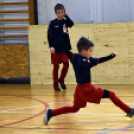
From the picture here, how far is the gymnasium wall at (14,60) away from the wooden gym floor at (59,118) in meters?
2.02

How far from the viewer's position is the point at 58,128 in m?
2.97

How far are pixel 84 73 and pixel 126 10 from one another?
13.3 feet

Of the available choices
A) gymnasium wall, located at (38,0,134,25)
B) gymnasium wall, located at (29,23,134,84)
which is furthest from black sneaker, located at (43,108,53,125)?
gymnasium wall, located at (38,0,134,25)

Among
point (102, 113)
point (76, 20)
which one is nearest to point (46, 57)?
point (76, 20)

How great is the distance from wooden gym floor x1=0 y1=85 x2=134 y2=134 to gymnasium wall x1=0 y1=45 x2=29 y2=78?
2023 millimetres

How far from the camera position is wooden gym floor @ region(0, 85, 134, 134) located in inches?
114

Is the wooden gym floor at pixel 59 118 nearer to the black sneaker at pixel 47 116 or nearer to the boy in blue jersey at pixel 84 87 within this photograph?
the black sneaker at pixel 47 116

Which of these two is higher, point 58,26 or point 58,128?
point 58,26

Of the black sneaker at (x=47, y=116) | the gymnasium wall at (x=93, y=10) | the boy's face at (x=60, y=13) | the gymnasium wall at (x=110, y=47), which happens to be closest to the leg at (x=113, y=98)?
the black sneaker at (x=47, y=116)

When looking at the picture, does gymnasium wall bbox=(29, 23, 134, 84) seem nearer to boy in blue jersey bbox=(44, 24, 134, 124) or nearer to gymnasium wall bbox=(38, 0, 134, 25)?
gymnasium wall bbox=(38, 0, 134, 25)

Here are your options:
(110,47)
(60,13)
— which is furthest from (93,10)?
(60,13)

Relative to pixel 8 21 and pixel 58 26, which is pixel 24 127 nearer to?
pixel 58 26

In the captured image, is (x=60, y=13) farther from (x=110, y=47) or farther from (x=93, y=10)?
(x=93, y=10)

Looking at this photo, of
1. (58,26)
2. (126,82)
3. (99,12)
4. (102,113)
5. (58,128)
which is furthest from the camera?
(99,12)
